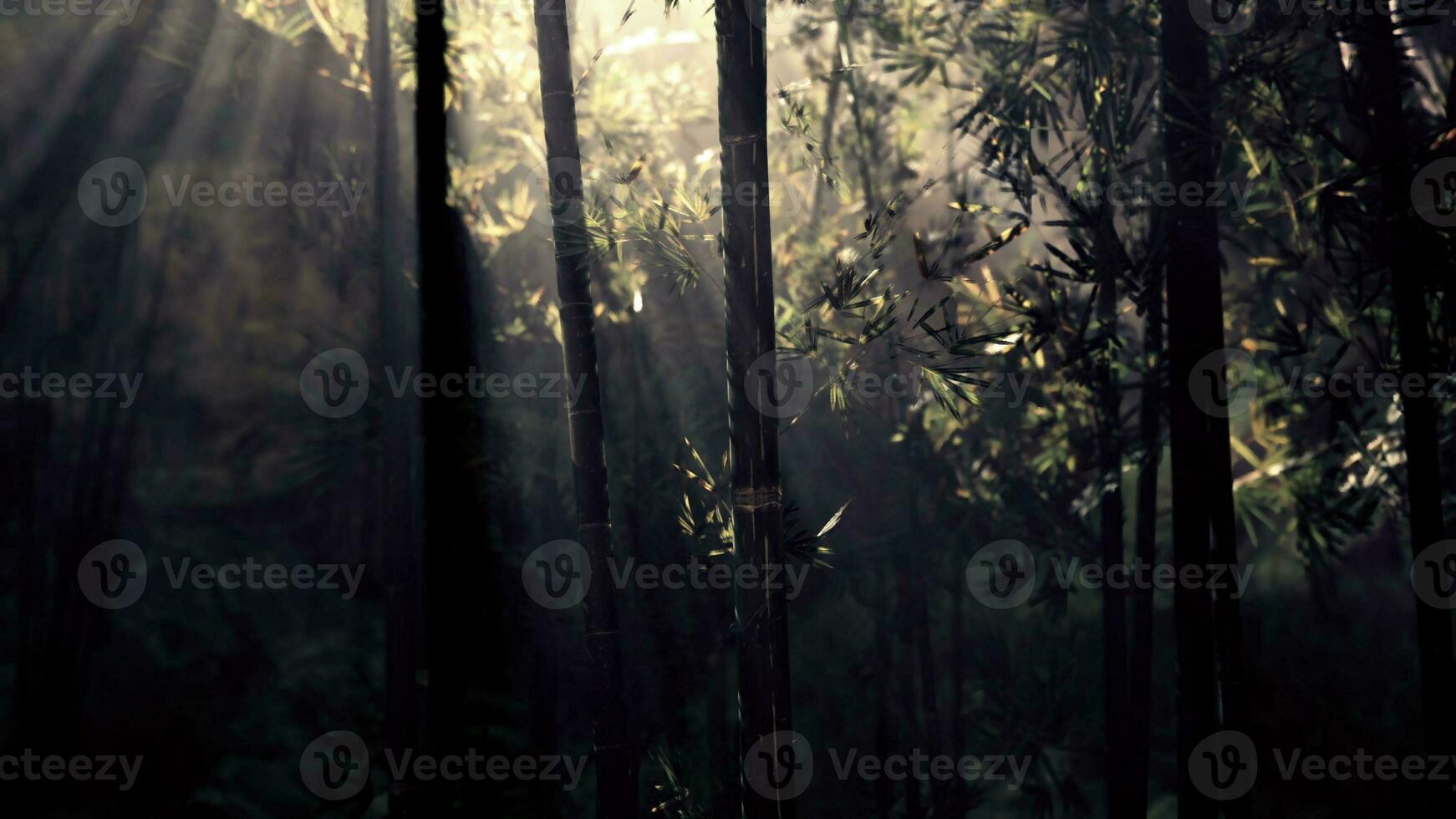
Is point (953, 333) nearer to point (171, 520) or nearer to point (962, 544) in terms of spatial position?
point (962, 544)

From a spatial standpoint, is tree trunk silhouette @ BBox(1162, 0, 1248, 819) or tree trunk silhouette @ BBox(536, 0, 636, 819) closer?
tree trunk silhouette @ BBox(536, 0, 636, 819)

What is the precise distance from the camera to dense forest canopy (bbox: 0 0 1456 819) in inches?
170

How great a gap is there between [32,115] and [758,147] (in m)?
4.83

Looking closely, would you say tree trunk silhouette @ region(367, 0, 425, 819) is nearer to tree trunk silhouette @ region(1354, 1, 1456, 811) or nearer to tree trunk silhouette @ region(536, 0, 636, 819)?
tree trunk silhouette @ region(536, 0, 636, 819)

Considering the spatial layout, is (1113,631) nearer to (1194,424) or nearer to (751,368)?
(1194,424)

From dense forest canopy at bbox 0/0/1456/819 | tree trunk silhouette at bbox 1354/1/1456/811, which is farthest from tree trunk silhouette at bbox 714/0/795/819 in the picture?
tree trunk silhouette at bbox 1354/1/1456/811

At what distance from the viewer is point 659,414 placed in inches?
257

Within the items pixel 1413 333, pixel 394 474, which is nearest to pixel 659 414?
pixel 394 474

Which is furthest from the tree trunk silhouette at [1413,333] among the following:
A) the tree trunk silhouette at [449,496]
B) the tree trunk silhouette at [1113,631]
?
the tree trunk silhouette at [449,496]

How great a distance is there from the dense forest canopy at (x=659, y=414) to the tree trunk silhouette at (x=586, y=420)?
759 millimetres

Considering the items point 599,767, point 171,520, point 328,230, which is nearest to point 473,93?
point 328,230

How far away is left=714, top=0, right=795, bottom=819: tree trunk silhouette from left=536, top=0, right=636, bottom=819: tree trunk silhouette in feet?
1.53

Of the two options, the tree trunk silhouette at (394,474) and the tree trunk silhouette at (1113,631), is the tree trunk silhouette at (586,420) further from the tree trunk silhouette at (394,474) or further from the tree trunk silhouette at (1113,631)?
the tree trunk silhouette at (1113,631)

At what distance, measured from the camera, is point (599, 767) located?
10.3 feet
